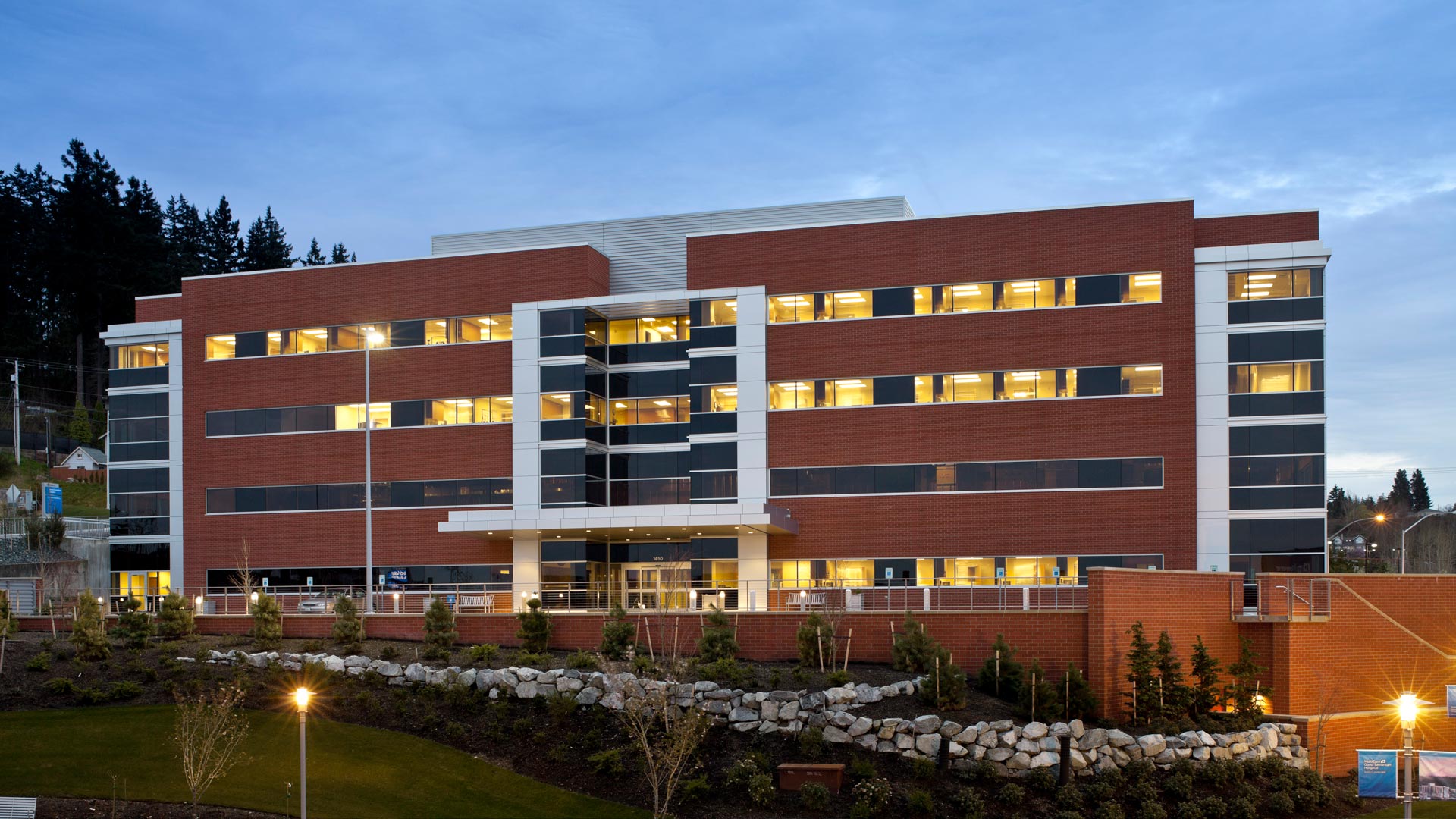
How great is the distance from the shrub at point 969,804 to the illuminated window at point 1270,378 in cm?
2778

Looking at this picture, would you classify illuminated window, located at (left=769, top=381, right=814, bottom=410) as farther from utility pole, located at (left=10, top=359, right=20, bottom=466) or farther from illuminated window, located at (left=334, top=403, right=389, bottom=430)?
utility pole, located at (left=10, top=359, right=20, bottom=466)

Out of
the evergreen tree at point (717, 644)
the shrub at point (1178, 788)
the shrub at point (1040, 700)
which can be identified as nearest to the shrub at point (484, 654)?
the evergreen tree at point (717, 644)

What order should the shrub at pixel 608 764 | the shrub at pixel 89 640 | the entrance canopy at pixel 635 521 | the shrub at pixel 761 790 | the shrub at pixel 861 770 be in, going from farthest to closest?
the entrance canopy at pixel 635 521, the shrub at pixel 89 640, the shrub at pixel 608 764, the shrub at pixel 861 770, the shrub at pixel 761 790

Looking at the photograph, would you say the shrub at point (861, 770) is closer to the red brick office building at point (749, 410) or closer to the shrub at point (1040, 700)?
the shrub at point (1040, 700)

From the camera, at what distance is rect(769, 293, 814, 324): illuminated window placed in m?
51.4

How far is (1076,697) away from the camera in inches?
1168

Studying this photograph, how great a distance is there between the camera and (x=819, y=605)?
128 ft

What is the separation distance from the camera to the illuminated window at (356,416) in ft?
185

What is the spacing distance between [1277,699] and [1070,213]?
2281cm

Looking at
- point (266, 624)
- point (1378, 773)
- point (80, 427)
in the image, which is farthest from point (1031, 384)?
point (80, 427)

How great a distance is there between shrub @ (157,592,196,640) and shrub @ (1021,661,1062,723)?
2477 cm

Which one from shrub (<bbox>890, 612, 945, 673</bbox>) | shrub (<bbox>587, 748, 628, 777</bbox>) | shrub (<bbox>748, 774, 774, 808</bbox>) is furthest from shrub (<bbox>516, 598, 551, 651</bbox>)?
shrub (<bbox>748, 774, 774, 808</bbox>)

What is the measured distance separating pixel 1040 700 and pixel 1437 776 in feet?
31.5

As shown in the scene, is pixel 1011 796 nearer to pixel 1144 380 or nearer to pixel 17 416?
pixel 1144 380
